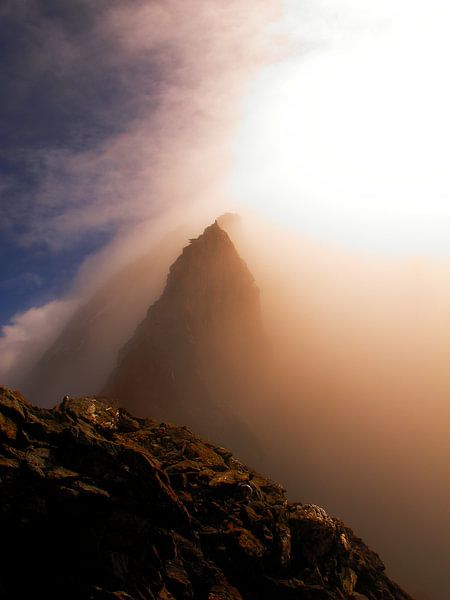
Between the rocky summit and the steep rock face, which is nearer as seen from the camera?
the rocky summit

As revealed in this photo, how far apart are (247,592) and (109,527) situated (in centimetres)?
1119

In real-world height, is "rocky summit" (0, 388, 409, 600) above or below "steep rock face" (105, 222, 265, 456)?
below

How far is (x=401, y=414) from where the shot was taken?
478ft

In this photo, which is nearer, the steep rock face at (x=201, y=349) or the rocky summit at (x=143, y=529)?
the rocky summit at (x=143, y=529)

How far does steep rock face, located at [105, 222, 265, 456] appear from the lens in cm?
11419

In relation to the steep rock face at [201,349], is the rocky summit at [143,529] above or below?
below

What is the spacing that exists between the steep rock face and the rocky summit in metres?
81.6

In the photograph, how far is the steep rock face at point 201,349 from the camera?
4496 inches

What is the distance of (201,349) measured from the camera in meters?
129

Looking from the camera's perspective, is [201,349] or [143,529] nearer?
[143,529]

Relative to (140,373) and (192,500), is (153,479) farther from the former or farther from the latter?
(140,373)

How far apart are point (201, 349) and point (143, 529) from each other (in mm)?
105884

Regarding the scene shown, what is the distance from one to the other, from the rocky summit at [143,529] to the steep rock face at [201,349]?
81.6 meters

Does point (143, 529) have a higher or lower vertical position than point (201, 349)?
lower
